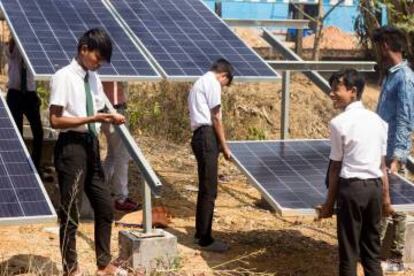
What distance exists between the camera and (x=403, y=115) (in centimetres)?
690

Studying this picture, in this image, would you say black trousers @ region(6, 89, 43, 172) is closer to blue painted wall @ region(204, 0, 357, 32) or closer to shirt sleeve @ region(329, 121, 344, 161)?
shirt sleeve @ region(329, 121, 344, 161)

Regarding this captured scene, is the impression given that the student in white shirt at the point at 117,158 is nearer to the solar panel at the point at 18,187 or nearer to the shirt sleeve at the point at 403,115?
the solar panel at the point at 18,187

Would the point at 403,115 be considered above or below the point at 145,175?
above

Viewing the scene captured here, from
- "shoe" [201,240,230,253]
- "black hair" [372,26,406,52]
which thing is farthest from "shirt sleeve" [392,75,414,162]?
"shoe" [201,240,230,253]

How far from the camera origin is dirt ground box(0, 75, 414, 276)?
22.9ft

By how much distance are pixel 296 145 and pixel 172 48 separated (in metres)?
1.48

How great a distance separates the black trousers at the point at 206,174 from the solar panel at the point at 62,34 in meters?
0.64

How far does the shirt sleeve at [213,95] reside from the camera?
24.2 ft

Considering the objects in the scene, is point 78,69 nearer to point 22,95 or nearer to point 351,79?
point 351,79

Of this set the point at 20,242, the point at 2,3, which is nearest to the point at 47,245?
the point at 20,242

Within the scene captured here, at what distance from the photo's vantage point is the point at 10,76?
8.55 m

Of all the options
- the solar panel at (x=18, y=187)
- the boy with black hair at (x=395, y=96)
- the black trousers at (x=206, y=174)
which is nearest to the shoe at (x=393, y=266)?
the boy with black hair at (x=395, y=96)

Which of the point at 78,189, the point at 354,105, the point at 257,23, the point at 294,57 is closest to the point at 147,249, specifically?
the point at 78,189

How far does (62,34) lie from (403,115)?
3.07 m
